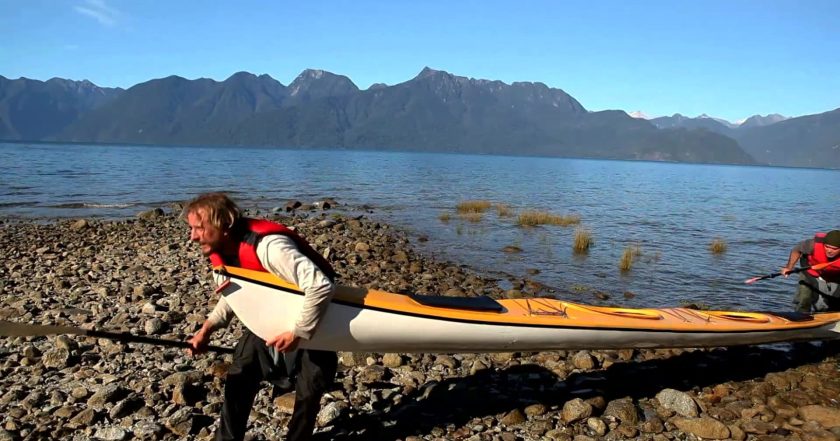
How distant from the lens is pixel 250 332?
4.17 metres

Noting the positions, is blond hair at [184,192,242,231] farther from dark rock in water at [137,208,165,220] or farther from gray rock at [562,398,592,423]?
dark rock in water at [137,208,165,220]

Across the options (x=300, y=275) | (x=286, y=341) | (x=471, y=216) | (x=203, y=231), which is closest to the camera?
(x=300, y=275)

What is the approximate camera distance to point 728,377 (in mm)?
6441

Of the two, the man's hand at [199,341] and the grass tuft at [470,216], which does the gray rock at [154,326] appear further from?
the grass tuft at [470,216]

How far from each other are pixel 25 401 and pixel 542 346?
184 inches

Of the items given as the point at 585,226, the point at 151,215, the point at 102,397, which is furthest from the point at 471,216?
the point at 102,397

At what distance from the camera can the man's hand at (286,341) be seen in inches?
148

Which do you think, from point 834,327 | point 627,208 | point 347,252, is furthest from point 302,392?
point 627,208

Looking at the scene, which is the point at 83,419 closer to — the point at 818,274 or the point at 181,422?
the point at 181,422

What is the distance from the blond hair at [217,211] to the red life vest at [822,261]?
7.68 m

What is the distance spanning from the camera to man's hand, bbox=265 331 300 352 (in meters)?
3.77

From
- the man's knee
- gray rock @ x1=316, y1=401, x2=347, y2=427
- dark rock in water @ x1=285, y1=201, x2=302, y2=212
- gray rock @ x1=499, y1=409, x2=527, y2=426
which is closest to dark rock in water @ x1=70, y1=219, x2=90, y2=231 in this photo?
dark rock in water @ x1=285, y1=201, x2=302, y2=212

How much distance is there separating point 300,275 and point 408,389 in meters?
2.59

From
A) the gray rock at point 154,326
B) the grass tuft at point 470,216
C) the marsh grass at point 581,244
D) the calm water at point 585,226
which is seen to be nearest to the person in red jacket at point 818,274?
the calm water at point 585,226
